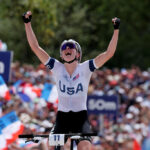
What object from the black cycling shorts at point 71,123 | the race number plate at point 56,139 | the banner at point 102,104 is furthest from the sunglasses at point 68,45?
the banner at point 102,104

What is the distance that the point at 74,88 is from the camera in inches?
341

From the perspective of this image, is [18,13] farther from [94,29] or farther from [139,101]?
[94,29]

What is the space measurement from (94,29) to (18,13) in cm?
2605

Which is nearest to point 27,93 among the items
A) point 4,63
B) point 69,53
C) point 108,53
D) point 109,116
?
point 4,63

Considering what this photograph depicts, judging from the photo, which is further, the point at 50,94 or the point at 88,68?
the point at 50,94

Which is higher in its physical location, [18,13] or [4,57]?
[18,13]

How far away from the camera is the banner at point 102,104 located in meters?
16.5

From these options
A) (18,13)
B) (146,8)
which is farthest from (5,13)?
(146,8)

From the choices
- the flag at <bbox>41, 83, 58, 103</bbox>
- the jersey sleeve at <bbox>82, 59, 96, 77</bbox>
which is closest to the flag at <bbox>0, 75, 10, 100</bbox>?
the flag at <bbox>41, 83, 58, 103</bbox>

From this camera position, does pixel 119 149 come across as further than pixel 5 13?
No

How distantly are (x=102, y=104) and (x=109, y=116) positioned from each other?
2212 millimetres

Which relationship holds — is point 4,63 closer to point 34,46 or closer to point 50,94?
point 50,94

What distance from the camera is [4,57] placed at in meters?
12.5

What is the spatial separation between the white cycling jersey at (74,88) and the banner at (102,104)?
308 inches
